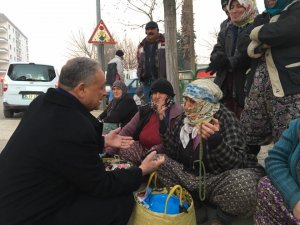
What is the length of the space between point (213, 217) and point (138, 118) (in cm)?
161

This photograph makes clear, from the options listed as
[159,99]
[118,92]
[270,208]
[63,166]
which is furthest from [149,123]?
[270,208]

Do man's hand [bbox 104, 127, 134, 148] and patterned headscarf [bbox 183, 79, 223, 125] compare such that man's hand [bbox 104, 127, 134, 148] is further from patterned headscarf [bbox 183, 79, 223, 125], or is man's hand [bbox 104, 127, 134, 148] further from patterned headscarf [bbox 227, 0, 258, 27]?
patterned headscarf [bbox 227, 0, 258, 27]

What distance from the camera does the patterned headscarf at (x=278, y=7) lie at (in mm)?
2889

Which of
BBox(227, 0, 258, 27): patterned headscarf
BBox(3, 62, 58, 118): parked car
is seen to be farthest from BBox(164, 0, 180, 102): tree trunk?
BBox(3, 62, 58, 118): parked car

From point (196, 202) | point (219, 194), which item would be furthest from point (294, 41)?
point (196, 202)

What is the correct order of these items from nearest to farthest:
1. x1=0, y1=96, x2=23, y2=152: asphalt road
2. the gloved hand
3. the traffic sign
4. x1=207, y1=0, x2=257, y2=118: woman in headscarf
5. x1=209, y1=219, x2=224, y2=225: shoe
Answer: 1. x1=209, y1=219, x2=224, y2=225: shoe
2. x1=207, y1=0, x2=257, y2=118: woman in headscarf
3. the gloved hand
4. x1=0, y1=96, x2=23, y2=152: asphalt road
5. the traffic sign

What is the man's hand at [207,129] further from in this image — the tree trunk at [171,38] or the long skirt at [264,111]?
the tree trunk at [171,38]

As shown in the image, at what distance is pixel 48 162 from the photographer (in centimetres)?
214

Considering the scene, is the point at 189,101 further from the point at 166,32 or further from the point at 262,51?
the point at 166,32

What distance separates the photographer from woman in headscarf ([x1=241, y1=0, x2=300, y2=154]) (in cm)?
281

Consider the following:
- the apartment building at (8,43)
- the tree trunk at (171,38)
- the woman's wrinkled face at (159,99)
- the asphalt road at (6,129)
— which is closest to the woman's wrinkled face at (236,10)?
the woman's wrinkled face at (159,99)

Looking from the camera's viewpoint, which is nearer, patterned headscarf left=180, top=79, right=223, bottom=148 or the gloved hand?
patterned headscarf left=180, top=79, right=223, bottom=148

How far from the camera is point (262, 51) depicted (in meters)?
3.03

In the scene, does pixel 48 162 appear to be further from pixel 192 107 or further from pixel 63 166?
pixel 192 107
